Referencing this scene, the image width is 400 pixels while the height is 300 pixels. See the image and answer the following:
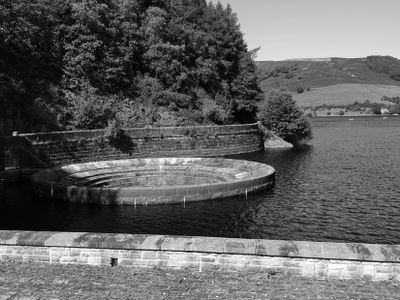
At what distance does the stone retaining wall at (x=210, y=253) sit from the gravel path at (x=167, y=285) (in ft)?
0.65

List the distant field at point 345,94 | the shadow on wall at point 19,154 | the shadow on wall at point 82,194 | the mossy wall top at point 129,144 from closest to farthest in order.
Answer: the shadow on wall at point 82,194 → the shadow on wall at point 19,154 → the mossy wall top at point 129,144 → the distant field at point 345,94

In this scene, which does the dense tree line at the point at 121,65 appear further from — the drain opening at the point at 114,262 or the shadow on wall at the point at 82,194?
the drain opening at the point at 114,262

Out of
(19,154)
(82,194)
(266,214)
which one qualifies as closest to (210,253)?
(266,214)

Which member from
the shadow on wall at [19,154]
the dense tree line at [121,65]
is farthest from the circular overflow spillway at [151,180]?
the dense tree line at [121,65]

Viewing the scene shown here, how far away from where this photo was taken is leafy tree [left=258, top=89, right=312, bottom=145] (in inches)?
2451

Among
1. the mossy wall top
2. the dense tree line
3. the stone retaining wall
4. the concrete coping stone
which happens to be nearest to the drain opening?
the stone retaining wall

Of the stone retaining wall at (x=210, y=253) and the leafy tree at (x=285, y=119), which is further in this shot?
the leafy tree at (x=285, y=119)

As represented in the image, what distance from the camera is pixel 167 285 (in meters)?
8.58

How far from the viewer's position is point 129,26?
173ft

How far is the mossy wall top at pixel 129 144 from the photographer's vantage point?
3331 cm

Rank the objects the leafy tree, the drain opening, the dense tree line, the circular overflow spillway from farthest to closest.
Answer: the leafy tree < the dense tree line < the circular overflow spillway < the drain opening

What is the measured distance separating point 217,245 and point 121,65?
44468 millimetres

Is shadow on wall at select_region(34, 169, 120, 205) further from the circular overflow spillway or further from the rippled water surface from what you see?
the rippled water surface

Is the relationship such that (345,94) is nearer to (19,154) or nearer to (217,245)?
(19,154)
